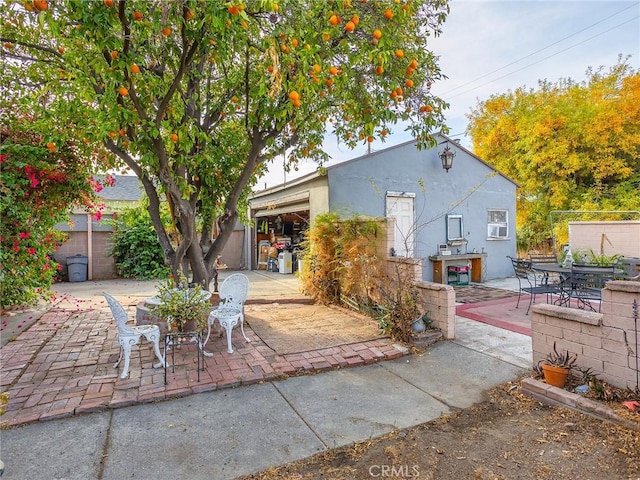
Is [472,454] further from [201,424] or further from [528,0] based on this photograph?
[528,0]

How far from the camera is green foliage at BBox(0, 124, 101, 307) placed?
5.04 m

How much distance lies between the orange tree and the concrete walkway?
88.6 inches

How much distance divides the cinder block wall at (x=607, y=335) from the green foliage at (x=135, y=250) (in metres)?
10.2

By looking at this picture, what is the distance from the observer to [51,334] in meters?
5.06

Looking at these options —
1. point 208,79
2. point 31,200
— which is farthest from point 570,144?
point 31,200

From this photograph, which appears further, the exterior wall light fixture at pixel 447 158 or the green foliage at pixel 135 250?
the green foliage at pixel 135 250

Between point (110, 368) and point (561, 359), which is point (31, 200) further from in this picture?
point (561, 359)

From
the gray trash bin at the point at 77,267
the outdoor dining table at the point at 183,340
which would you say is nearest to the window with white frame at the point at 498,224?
the outdoor dining table at the point at 183,340

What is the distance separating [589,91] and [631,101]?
5.47ft

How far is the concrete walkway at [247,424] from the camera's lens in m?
2.34

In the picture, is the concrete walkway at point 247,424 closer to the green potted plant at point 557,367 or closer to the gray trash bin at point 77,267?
the green potted plant at point 557,367

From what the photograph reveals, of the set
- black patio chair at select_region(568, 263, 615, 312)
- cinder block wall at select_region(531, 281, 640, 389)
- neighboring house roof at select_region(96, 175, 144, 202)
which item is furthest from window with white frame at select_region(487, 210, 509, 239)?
neighboring house roof at select_region(96, 175, 144, 202)

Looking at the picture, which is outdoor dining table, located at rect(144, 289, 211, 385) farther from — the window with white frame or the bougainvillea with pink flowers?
the window with white frame

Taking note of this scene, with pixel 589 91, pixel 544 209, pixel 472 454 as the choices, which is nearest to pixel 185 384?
pixel 472 454
